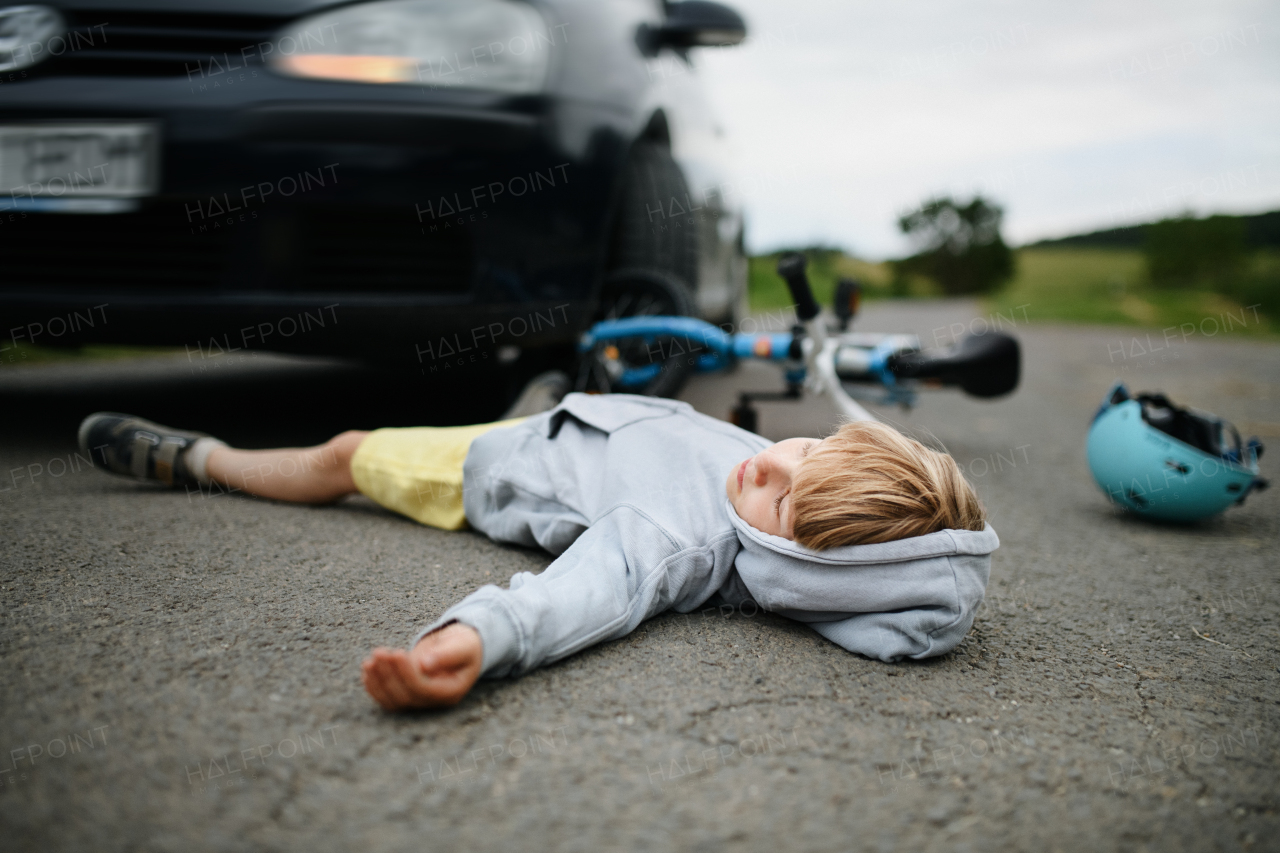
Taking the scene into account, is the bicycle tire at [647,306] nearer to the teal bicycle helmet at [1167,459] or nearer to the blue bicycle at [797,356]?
the blue bicycle at [797,356]

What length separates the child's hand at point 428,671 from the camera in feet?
3.33

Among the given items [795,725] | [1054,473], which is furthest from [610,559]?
[1054,473]

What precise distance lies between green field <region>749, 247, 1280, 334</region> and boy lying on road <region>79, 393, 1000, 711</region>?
1001 mm

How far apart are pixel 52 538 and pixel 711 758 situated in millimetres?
1449

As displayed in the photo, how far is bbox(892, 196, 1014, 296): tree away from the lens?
1943 inches

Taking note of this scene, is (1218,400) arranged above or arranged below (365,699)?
below

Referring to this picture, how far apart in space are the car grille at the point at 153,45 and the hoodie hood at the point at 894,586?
181 cm

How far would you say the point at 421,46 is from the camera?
2096mm

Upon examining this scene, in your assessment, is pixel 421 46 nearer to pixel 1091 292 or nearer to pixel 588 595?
pixel 588 595

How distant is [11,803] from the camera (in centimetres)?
86

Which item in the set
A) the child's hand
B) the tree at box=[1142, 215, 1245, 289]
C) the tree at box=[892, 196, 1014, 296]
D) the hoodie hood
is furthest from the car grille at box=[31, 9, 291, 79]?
the tree at box=[892, 196, 1014, 296]

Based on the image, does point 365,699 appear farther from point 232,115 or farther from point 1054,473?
point 1054,473

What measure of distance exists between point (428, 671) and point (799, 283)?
1.70m

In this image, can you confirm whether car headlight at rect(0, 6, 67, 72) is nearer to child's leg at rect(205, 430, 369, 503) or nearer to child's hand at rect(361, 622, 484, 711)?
child's leg at rect(205, 430, 369, 503)
